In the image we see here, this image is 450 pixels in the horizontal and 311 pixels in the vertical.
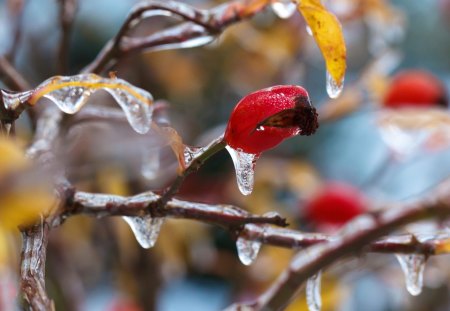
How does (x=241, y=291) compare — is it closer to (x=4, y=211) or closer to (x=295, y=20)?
(x=295, y=20)

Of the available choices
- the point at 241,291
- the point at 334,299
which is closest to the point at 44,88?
the point at 334,299

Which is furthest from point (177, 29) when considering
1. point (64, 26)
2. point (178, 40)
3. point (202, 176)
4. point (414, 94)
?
point (202, 176)

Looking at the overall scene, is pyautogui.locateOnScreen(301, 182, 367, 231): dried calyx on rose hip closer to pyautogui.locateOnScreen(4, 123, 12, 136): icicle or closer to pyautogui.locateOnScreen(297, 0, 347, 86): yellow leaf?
pyautogui.locateOnScreen(297, 0, 347, 86): yellow leaf

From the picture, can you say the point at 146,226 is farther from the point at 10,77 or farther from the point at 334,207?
the point at 334,207

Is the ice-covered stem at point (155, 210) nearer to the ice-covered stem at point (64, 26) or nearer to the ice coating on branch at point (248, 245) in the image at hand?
the ice coating on branch at point (248, 245)

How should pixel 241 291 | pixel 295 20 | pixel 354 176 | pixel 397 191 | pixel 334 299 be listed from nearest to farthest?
pixel 334 299, pixel 241 291, pixel 295 20, pixel 397 191, pixel 354 176

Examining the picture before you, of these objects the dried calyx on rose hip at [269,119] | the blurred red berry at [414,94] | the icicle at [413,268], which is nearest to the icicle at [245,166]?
the dried calyx on rose hip at [269,119]

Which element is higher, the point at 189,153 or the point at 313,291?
the point at 189,153
